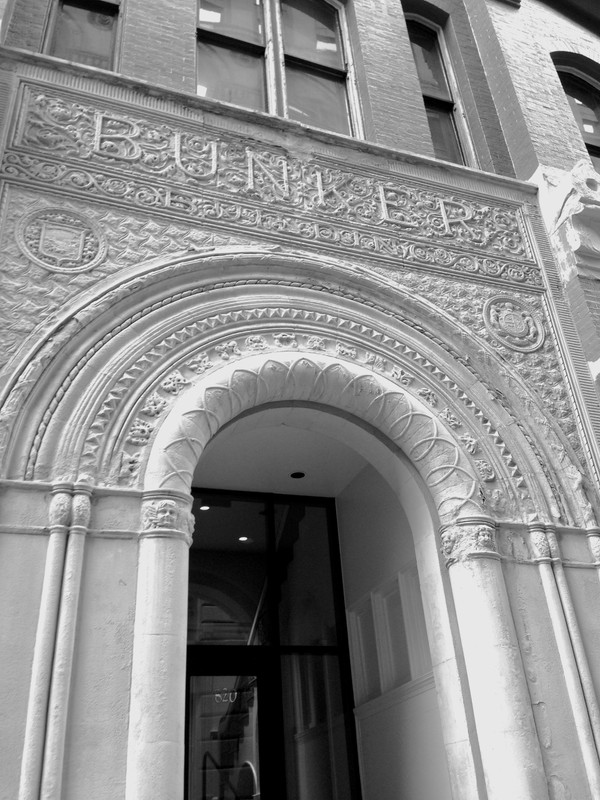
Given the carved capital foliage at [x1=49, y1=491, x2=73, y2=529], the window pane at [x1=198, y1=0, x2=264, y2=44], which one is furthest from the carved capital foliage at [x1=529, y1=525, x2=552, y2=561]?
the window pane at [x1=198, y1=0, x2=264, y2=44]

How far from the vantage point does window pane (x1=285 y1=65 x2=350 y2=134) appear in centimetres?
789

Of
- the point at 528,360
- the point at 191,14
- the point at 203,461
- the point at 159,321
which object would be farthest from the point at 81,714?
the point at 191,14

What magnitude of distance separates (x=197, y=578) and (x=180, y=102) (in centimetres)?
469

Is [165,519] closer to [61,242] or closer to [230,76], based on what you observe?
[61,242]

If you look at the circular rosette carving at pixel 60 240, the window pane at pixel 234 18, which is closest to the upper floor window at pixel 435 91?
the window pane at pixel 234 18

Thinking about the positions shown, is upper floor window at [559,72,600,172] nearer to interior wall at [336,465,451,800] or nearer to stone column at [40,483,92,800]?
interior wall at [336,465,451,800]

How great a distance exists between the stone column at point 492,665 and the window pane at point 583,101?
7545 mm

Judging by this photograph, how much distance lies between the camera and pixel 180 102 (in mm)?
6480

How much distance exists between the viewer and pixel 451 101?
9086 millimetres

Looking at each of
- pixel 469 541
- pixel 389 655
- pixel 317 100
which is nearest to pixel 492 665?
pixel 469 541

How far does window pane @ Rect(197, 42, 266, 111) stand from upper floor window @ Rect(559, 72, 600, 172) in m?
4.96

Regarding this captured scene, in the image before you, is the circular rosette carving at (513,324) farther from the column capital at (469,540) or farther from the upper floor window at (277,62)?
the upper floor window at (277,62)

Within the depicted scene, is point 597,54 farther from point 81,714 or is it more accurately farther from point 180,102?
point 81,714

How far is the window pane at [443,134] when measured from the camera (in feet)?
28.3
